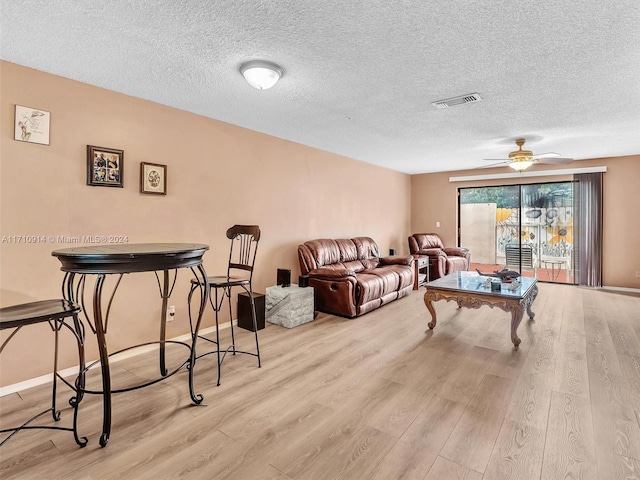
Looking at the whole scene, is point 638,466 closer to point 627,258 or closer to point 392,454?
point 392,454

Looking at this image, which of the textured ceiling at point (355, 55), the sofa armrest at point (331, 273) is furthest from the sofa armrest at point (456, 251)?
the sofa armrest at point (331, 273)

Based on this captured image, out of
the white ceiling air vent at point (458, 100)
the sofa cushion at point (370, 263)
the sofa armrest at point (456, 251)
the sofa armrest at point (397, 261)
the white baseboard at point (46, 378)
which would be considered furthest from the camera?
the sofa armrest at point (456, 251)

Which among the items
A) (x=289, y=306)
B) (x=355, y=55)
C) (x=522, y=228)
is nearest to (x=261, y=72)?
(x=355, y=55)

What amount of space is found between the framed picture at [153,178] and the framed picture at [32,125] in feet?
2.43

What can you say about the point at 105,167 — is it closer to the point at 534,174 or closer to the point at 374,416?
the point at 374,416

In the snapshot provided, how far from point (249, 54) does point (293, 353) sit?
2537 mm

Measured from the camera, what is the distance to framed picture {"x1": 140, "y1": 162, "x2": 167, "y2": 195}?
3.15 m

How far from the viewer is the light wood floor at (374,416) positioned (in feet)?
5.49

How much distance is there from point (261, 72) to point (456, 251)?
593 centimetres

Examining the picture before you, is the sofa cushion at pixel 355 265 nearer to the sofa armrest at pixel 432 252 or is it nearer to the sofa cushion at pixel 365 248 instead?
the sofa cushion at pixel 365 248

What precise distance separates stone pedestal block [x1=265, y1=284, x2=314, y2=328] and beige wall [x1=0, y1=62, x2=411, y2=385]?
1.31 feet

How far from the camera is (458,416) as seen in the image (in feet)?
6.88

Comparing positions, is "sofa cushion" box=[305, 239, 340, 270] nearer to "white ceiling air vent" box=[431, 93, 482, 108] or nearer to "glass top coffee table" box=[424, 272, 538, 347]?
"glass top coffee table" box=[424, 272, 538, 347]

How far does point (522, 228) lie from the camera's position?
701 centimetres
